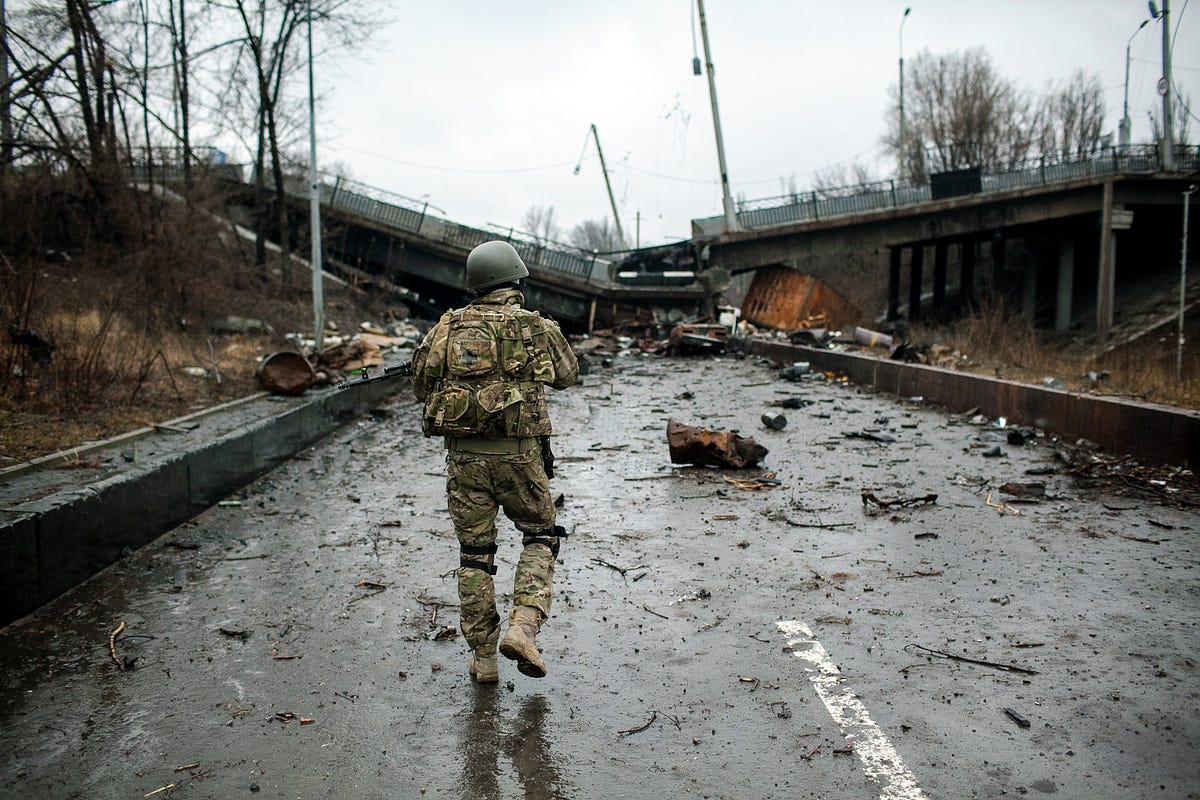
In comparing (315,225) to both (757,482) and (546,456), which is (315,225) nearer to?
(757,482)

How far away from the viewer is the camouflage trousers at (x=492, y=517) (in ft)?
14.0

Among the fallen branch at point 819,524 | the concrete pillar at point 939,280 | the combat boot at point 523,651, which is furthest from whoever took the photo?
the concrete pillar at point 939,280

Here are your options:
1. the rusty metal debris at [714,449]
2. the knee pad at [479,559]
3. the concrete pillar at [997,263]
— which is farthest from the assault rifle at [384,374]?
the concrete pillar at [997,263]

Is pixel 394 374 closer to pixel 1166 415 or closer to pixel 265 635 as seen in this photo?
pixel 265 635

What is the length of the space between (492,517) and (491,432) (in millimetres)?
403

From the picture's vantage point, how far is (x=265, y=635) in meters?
4.87

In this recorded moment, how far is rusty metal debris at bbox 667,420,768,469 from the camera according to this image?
9.38m

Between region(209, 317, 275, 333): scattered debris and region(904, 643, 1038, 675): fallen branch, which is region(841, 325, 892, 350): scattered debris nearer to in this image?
region(209, 317, 275, 333): scattered debris

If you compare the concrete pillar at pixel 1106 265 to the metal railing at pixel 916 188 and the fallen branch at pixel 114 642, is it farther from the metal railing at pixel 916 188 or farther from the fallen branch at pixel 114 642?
the fallen branch at pixel 114 642

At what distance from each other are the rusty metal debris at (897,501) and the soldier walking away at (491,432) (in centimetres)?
385

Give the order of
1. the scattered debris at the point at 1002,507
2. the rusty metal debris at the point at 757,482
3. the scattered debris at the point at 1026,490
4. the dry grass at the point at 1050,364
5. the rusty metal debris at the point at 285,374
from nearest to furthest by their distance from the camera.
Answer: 1. the scattered debris at the point at 1002,507
2. the scattered debris at the point at 1026,490
3. the rusty metal debris at the point at 757,482
4. the dry grass at the point at 1050,364
5. the rusty metal debris at the point at 285,374

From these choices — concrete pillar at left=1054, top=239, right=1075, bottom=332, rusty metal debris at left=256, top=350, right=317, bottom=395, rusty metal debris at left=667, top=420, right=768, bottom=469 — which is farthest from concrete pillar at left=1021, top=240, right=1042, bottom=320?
rusty metal debris at left=667, top=420, right=768, bottom=469

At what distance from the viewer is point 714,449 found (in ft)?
30.9

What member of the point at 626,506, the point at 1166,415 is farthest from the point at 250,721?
the point at 1166,415
